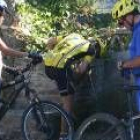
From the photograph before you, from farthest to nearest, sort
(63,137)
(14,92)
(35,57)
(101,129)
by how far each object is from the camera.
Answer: (14,92) → (35,57) → (63,137) → (101,129)

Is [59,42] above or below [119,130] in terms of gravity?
above

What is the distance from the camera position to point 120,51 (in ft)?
27.1

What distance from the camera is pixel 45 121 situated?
24.8 ft

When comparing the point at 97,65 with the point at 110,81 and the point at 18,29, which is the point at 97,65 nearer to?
the point at 110,81

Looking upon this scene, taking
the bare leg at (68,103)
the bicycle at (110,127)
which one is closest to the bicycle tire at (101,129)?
the bicycle at (110,127)

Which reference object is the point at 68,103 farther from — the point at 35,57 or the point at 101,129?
the point at 101,129

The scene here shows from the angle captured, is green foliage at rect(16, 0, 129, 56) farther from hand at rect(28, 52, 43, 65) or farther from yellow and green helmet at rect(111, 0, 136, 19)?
yellow and green helmet at rect(111, 0, 136, 19)

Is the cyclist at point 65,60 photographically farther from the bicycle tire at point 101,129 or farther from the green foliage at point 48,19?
the green foliage at point 48,19

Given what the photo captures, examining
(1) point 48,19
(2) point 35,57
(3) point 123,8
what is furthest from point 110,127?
(1) point 48,19

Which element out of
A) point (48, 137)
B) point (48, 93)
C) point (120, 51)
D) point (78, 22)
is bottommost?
point (48, 137)

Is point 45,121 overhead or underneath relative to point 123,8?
underneath

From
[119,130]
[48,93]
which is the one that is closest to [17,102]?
[48,93]

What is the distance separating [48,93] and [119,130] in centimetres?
240

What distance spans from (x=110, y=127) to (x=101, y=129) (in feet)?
0.55
